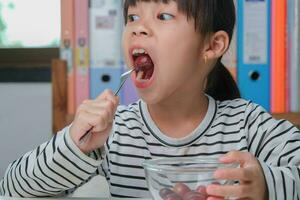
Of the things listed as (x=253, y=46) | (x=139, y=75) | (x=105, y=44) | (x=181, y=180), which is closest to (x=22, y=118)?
(x=105, y=44)

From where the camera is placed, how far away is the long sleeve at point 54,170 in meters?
0.69

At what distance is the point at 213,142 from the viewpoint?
877 mm

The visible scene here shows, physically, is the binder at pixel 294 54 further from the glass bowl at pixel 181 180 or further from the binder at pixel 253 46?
the glass bowl at pixel 181 180

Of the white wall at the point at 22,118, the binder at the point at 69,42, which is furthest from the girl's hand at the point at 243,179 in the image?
the white wall at the point at 22,118

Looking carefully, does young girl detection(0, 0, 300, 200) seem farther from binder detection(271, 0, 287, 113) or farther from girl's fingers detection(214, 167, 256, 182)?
binder detection(271, 0, 287, 113)

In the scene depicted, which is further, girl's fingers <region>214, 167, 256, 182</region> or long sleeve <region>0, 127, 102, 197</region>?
long sleeve <region>0, 127, 102, 197</region>

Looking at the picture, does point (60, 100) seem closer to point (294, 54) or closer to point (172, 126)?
point (172, 126)

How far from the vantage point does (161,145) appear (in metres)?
0.88

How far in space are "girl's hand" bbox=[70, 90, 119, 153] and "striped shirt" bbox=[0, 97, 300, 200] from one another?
0.14 ft

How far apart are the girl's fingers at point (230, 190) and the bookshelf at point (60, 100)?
0.67 m

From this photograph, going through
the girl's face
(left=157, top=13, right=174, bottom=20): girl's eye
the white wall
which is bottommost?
the white wall

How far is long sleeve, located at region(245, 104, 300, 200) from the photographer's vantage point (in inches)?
24.4

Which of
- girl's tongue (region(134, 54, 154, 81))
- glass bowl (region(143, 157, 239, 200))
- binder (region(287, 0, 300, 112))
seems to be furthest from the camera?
binder (region(287, 0, 300, 112))

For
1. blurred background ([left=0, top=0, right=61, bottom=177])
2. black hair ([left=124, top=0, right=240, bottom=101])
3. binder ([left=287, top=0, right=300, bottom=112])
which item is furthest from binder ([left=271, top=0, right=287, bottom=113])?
blurred background ([left=0, top=0, right=61, bottom=177])
